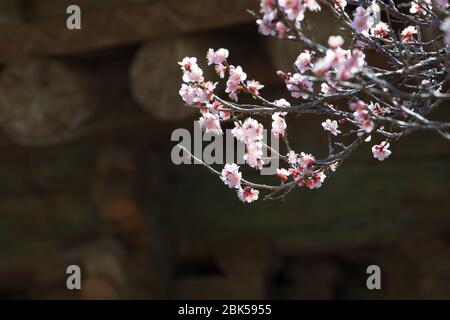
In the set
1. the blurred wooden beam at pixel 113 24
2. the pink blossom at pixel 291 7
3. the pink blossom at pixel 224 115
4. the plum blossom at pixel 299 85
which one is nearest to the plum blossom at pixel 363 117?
the plum blossom at pixel 299 85

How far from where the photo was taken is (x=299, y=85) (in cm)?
234

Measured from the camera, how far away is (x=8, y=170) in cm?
529

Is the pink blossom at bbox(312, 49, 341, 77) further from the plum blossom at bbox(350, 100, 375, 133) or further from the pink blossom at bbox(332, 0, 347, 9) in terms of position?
the pink blossom at bbox(332, 0, 347, 9)

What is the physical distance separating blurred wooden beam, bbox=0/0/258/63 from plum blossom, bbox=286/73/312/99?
1.66 m

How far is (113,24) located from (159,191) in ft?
3.32

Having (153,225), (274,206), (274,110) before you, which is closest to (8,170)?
(153,225)

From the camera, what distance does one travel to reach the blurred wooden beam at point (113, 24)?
4164 mm

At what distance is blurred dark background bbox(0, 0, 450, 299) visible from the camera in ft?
14.2

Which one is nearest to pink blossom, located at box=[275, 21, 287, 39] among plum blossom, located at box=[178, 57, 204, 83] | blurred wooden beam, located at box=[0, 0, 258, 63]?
plum blossom, located at box=[178, 57, 204, 83]

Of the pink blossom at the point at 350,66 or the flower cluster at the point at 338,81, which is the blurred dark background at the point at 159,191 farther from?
the pink blossom at the point at 350,66

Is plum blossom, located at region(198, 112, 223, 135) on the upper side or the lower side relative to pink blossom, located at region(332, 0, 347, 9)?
lower

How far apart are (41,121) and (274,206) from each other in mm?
1222

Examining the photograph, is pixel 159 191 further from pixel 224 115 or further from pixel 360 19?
pixel 360 19
